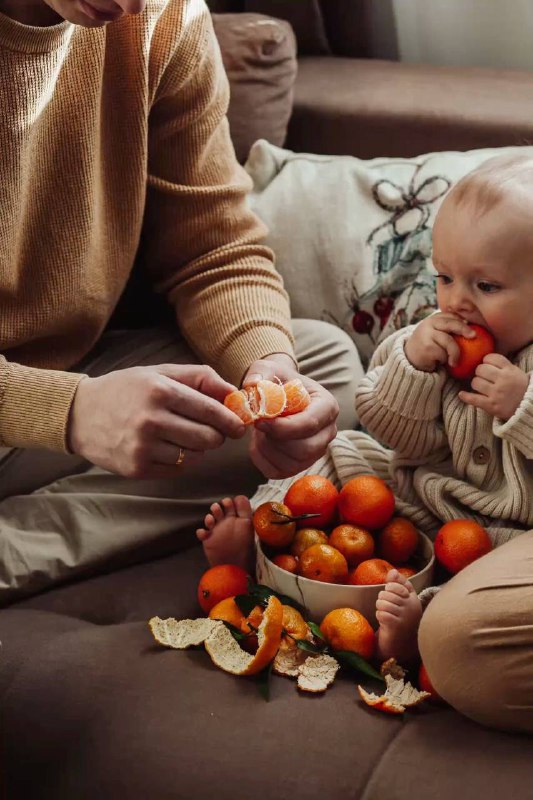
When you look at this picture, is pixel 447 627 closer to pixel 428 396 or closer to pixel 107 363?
pixel 428 396

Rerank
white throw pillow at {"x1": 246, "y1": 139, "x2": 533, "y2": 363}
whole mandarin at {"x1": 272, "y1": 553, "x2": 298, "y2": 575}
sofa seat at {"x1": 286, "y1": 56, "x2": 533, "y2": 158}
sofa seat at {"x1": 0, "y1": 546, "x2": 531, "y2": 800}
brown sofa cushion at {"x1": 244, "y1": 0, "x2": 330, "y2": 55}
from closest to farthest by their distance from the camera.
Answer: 1. sofa seat at {"x1": 0, "y1": 546, "x2": 531, "y2": 800}
2. whole mandarin at {"x1": 272, "y1": 553, "x2": 298, "y2": 575}
3. white throw pillow at {"x1": 246, "y1": 139, "x2": 533, "y2": 363}
4. sofa seat at {"x1": 286, "y1": 56, "x2": 533, "y2": 158}
5. brown sofa cushion at {"x1": 244, "y1": 0, "x2": 330, "y2": 55}

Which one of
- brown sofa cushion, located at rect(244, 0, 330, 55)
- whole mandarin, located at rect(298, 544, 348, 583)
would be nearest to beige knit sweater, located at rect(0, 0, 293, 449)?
whole mandarin, located at rect(298, 544, 348, 583)

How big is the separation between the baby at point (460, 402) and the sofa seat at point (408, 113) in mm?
640

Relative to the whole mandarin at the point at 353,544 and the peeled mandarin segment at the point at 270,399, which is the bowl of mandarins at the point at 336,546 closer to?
the whole mandarin at the point at 353,544

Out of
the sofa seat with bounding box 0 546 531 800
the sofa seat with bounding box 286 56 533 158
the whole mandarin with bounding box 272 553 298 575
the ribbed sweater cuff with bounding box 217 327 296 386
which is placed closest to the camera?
the sofa seat with bounding box 0 546 531 800

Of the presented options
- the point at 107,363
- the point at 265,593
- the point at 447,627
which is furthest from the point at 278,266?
the point at 447,627

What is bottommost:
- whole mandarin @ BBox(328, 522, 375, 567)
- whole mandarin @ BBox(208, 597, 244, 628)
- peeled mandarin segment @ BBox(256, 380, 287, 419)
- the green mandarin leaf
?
the green mandarin leaf

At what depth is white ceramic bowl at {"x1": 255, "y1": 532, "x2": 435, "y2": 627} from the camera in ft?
3.96

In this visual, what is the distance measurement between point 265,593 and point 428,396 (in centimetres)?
34

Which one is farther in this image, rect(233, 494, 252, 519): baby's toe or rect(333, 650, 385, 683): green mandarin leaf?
rect(233, 494, 252, 519): baby's toe

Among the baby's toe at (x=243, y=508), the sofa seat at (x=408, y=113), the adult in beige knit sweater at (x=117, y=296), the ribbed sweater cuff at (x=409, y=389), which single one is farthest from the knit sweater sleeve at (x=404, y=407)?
the sofa seat at (x=408, y=113)

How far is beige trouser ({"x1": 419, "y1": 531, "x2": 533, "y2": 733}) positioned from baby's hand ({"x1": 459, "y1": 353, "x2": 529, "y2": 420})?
0.20 meters

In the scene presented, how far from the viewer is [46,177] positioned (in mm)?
1351

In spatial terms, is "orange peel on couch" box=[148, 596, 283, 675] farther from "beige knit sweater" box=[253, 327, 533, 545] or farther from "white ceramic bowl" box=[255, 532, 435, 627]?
"beige knit sweater" box=[253, 327, 533, 545]
